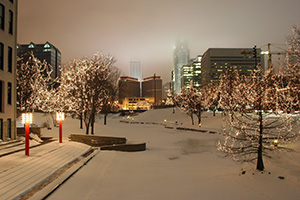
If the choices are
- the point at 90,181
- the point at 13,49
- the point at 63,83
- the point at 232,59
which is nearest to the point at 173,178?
the point at 90,181

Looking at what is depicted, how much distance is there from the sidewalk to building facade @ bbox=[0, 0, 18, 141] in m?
3.99

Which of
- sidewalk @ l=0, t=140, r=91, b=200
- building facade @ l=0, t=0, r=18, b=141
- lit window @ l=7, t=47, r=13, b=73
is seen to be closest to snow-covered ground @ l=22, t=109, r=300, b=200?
sidewalk @ l=0, t=140, r=91, b=200

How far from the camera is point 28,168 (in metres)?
10.2

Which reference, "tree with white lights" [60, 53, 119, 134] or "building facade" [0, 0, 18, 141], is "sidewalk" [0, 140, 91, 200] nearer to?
"building facade" [0, 0, 18, 141]

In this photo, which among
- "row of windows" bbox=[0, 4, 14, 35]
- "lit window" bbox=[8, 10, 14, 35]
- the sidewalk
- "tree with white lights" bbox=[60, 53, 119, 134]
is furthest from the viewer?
"tree with white lights" bbox=[60, 53, 119, 134]

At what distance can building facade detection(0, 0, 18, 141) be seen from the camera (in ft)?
51.6

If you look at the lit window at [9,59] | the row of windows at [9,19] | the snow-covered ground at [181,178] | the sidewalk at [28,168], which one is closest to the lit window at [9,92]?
the lit window at [9,59]

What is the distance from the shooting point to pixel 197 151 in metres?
19.5

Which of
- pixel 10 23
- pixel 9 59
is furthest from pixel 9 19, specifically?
pixel 9 59

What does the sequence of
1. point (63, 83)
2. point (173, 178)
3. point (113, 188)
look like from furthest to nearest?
1. point (63, 83)
2. point (173, 178)
3. point (113, 188)

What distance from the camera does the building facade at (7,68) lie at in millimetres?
15719

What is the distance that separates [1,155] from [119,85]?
3640cm

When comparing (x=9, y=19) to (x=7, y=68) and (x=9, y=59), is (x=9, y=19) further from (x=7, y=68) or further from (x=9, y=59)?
(x=7, y=68)

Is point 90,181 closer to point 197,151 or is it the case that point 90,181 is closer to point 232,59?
point 197,151
